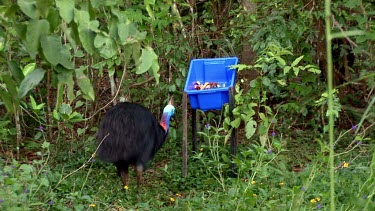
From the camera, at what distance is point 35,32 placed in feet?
7.06

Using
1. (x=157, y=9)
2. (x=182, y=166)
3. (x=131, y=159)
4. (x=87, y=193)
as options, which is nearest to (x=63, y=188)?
(x=87, y=193)

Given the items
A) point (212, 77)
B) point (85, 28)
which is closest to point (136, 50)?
point (85, 28)

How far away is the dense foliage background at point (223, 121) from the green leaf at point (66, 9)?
3.27 feet

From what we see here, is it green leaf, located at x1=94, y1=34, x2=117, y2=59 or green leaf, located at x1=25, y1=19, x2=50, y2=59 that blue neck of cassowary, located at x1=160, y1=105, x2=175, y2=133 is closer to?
green leaf, located at x1=94, y1=34, x2=117, y2=59

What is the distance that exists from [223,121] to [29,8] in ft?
13.8

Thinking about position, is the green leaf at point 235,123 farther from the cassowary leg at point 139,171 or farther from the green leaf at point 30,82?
the green leaf at point 30,82

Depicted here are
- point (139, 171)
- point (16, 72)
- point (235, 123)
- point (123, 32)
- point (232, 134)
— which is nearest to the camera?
point (123, 32)

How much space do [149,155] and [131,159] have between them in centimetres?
18

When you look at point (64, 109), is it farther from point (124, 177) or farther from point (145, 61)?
point (145, 61)

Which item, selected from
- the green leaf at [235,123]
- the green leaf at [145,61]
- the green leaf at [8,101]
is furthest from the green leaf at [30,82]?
the green leaf at [235,123]

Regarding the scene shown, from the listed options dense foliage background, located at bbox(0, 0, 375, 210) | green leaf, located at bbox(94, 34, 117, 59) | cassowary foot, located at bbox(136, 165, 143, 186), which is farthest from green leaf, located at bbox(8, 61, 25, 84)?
cassowary foot, located at bbox(136, 165, 143, 186)

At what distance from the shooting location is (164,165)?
6.17 meters

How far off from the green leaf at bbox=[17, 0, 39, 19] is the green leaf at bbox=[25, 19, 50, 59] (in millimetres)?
22

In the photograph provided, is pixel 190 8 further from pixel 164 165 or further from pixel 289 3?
pixel 164 165
